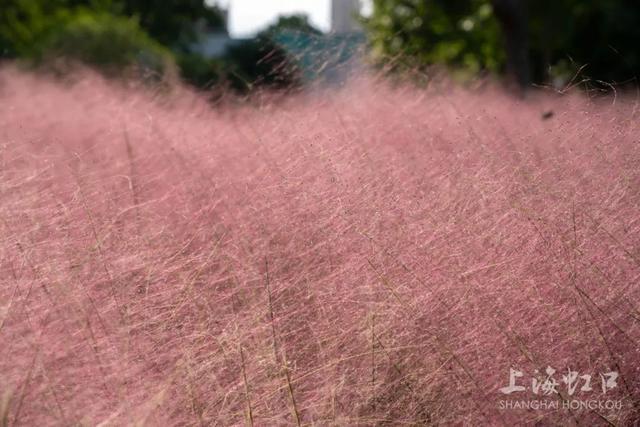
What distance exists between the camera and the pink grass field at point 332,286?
209 cm

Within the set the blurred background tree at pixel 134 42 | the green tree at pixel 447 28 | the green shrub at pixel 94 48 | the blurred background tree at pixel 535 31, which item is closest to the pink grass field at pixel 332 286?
the blurred background tree at pixel 134 42

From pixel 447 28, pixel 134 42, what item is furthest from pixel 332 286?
pixel 447 28

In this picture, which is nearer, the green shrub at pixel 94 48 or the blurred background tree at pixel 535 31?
the green shrub at pixel 94 48

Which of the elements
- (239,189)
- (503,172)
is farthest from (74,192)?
(503,172)

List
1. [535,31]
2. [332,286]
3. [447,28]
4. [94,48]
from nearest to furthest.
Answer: [332,286] < [94,48] < [535,31] < [447,28]

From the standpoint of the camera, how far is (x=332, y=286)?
2.41 m

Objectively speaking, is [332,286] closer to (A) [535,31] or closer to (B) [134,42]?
(B) [134,42]

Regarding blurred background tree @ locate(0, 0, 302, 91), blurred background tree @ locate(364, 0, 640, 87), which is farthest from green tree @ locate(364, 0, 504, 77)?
blurred background tree @ locate(0, 0, 302, 91)

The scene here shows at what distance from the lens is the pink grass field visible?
6.84 feet

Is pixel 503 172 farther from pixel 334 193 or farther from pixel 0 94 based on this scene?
pixel 0 94

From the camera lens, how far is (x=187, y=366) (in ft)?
7.01

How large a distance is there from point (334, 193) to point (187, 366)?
0.88m

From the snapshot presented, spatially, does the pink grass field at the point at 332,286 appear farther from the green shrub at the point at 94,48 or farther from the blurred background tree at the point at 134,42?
the green shrub at the point at 94,48

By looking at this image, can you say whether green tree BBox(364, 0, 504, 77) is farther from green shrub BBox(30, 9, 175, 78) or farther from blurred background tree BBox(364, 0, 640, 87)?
green shrub BBox(30, 9, 175, 78)
